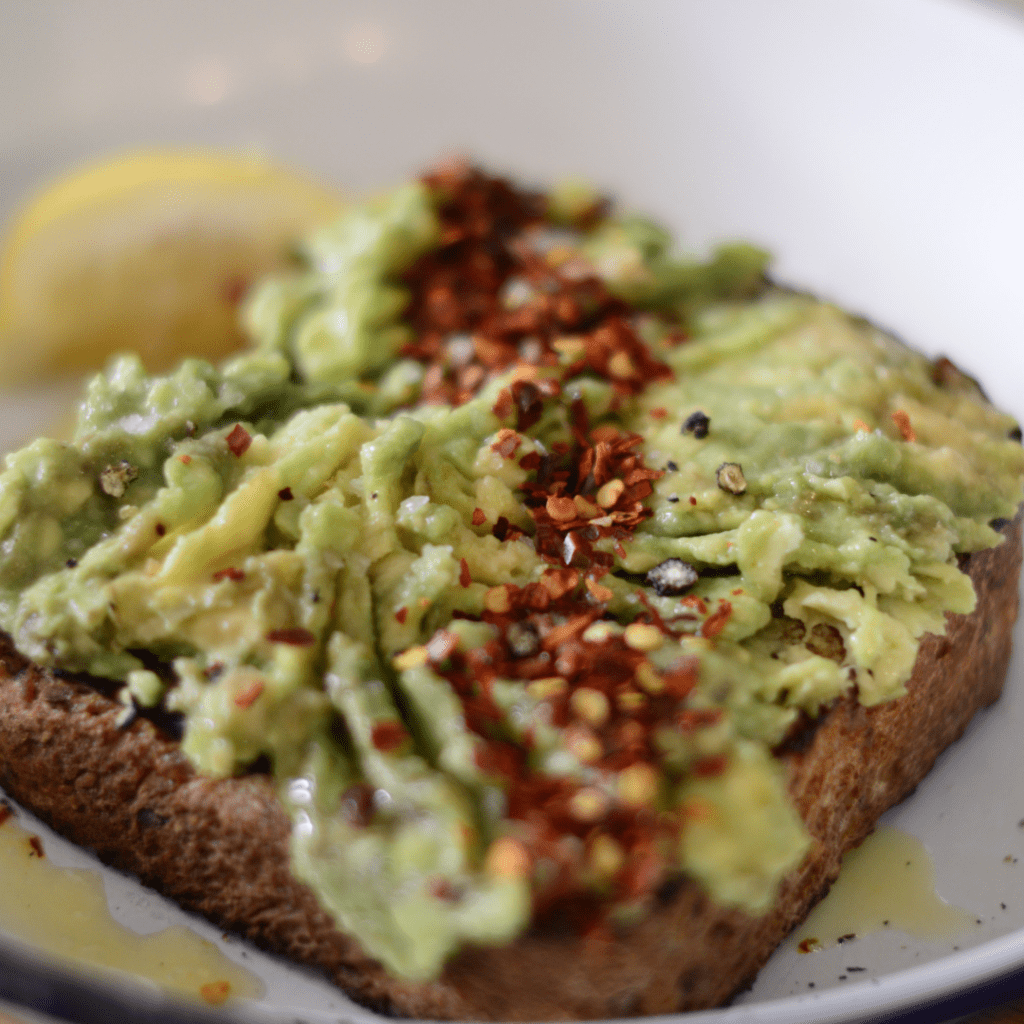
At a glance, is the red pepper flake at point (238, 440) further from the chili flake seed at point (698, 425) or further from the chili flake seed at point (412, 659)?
the chili flake seed at point (698, 425)

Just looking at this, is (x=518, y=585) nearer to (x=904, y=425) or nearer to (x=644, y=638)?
(x=644, y=638)

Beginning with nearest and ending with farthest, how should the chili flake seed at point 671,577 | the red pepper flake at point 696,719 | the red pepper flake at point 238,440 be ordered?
the red pepper flake at point 696,719
the chili flake seed at point 671,577
the red pepper flake at point 238,440

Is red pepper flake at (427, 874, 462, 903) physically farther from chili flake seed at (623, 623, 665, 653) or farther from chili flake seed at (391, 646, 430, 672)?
chili flake seed at (623, 623, 665, 653)

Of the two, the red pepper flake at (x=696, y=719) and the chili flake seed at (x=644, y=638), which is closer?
the red pepper flake at (x=696, y=719)

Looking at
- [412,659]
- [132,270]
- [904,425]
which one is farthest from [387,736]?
[132,270]

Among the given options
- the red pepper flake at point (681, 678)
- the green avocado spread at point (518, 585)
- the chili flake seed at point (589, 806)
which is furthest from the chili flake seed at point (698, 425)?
the chili flake seed at point (589, 806)

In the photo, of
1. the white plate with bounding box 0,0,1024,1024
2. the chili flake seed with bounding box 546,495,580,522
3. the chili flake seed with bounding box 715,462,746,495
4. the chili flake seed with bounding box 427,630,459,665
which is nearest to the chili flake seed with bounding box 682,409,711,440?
the chili flake seed with bounding box 715,462,746,495

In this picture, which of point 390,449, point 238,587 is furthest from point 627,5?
point 238,587
